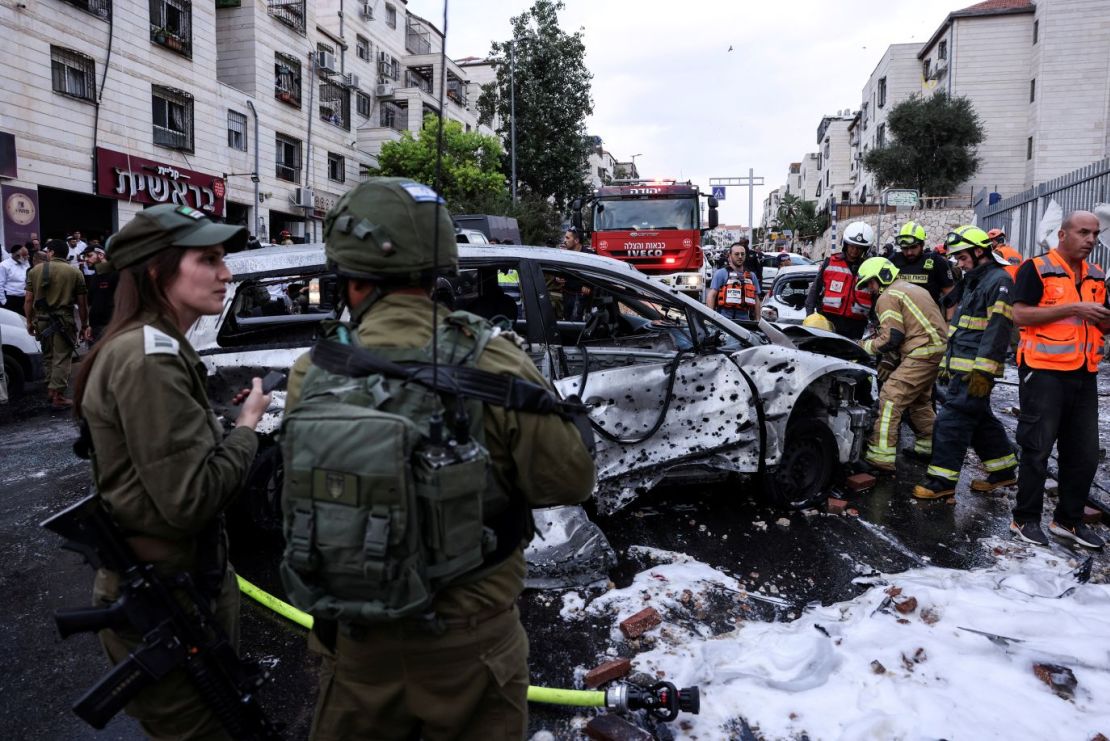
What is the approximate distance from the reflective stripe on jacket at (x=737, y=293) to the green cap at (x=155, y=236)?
7.93 meters

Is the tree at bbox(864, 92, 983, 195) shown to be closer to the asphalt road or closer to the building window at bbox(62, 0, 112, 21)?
the building window at bbox(62, 0, 112, 21)

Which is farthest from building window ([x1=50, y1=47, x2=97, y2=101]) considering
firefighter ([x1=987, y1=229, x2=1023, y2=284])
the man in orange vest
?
the man in orange vest

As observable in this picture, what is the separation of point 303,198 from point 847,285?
22.4 metres

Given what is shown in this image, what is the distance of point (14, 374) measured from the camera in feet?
28.6

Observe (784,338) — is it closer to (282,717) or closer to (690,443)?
(690,443)

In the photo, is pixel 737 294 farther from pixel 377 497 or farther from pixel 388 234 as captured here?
pixel 377 497

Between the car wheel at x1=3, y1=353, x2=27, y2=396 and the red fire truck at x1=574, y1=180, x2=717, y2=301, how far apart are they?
1080 cm

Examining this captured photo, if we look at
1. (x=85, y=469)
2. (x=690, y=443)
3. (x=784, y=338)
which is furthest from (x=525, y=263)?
(x=85, y=469)

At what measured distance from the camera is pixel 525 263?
4316mm

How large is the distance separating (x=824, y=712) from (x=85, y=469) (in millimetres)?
5674

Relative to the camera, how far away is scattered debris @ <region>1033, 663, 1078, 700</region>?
276cm

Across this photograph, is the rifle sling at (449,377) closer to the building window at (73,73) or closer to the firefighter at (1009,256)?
the firefighter at (1009,256)

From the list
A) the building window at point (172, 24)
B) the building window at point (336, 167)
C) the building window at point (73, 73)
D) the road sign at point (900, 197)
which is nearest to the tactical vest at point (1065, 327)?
the road sign at point (900, 197)

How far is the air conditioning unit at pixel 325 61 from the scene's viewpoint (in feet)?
91.6
